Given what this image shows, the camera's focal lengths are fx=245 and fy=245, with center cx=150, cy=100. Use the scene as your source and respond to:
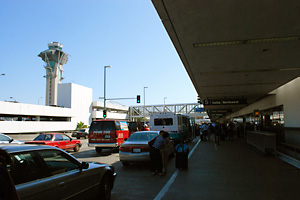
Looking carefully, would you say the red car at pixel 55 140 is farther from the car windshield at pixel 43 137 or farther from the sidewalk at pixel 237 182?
the sidewalk at pixel 237 182

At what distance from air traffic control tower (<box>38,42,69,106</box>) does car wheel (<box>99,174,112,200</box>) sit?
74808 millimetres

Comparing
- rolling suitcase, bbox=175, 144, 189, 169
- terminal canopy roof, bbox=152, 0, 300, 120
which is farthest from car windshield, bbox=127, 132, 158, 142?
terminal canopy roof, bbox=152, 0, 300, 120

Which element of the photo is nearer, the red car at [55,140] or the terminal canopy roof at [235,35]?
the terminal canopy roof at [235,35]

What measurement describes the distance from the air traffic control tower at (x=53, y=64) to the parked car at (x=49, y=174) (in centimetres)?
7564

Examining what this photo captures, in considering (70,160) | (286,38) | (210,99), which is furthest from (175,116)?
(70,160)

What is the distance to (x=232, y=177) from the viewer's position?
820cm

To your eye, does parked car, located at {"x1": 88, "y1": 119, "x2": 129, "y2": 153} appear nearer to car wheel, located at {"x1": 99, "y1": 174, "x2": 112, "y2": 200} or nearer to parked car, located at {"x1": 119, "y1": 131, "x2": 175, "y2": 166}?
parked car, located at {"x1": 119, "y1": 131, "x2": 175, "y2": 166}

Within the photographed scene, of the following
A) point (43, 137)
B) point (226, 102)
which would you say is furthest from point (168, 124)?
point (43, 137)

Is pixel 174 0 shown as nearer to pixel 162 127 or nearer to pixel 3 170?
pixel 3 170

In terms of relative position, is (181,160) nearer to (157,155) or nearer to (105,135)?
(157,155)

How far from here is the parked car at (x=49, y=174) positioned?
11.7ft

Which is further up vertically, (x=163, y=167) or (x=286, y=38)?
(x=286, y=38)

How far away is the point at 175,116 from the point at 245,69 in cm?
895

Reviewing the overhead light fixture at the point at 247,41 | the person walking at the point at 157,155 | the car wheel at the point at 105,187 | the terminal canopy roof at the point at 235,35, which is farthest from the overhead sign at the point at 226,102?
the car wheel at the point at 105,187
